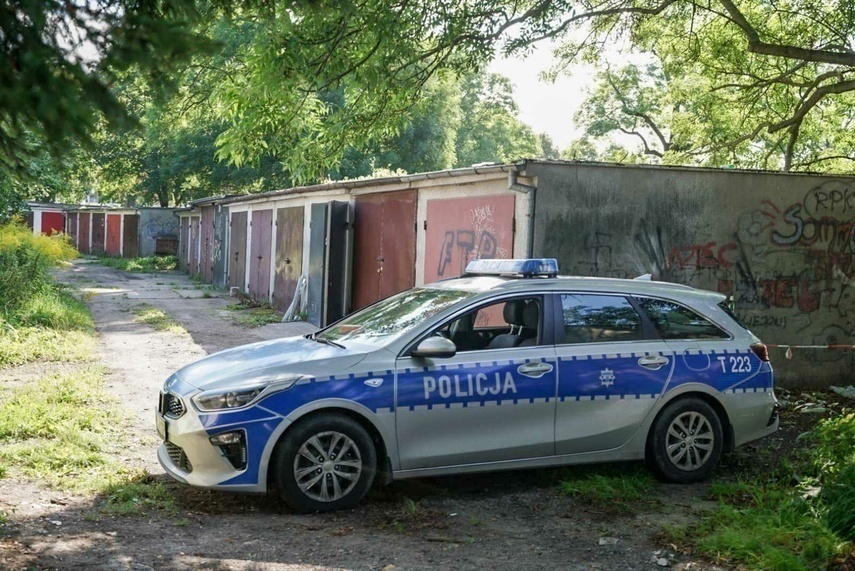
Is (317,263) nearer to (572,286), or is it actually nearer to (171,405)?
(572,286)

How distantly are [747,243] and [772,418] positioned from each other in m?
4.47

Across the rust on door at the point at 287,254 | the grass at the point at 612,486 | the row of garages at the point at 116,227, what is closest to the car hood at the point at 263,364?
the grass at the point at 612,486

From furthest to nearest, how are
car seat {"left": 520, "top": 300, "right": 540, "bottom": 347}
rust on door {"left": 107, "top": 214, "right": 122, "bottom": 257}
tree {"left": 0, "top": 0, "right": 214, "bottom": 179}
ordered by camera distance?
rust on door {"left": 107, "top": 214, "right": 122, "bottom": 257} → car seat {"left": 520, "top": 300, "right": 540, "bottom": 347} → tree {"left": 0, "top": 0, "right": 214, "bottom": 179}

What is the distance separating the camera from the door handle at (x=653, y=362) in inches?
278

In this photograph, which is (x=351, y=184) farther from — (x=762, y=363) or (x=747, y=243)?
(x=762, y=363)

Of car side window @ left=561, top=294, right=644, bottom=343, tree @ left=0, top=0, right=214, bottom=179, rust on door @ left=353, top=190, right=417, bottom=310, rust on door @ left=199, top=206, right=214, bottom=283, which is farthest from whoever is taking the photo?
rust on door @ left=199, top=206, right=214, bottom=283

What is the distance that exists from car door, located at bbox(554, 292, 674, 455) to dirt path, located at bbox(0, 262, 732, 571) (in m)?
0.55

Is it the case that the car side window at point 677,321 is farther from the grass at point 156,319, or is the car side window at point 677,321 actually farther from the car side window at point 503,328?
the grass at point 156,319

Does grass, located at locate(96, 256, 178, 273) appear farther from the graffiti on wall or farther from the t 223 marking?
the t 223 marking

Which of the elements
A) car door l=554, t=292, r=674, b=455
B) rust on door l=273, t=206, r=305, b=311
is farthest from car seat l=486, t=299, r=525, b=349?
rust on door l=273, t=206, r=305, b=311

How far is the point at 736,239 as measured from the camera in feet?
37.5

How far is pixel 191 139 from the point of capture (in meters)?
39.0

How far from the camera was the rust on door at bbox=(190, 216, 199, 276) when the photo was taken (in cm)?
3341

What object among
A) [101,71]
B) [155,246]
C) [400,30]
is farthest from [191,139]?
[101,71]
